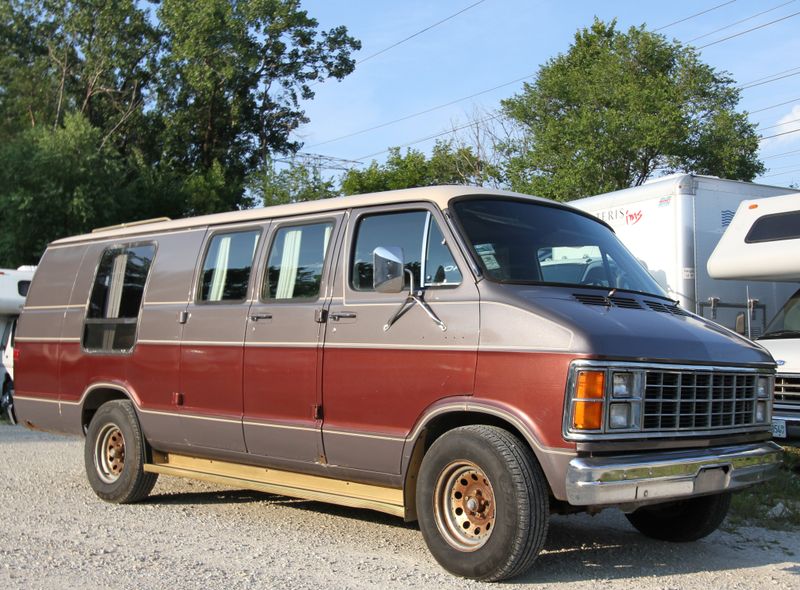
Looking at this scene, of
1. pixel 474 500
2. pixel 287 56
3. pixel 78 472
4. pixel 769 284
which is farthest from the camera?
pixel 287 56

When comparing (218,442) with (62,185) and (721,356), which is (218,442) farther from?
(62,185)

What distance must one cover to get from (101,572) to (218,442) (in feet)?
5.54

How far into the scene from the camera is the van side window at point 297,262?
262 inches

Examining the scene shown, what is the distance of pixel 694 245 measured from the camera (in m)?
11.3

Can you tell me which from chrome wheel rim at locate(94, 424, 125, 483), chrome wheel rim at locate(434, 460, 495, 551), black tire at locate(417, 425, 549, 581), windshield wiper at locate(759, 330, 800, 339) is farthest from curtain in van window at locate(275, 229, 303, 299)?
windshield wiper at locate(759, 330, 800, 339)

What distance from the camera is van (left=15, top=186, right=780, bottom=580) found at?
5164 mm

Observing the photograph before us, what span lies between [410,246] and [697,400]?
208 centimetres

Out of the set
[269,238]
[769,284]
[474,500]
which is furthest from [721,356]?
[769,284]

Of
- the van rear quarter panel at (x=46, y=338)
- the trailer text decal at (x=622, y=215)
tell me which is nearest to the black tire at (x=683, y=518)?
the van rear quarter panel at (x=46, y=338)

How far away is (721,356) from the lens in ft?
18.9

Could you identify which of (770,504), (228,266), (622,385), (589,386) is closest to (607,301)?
(622,385)

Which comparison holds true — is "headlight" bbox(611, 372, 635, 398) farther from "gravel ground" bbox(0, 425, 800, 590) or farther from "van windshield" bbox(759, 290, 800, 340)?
"van windshield" bbox(759, 290, 800, 340)

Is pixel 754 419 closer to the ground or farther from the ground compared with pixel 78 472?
farther from the ground

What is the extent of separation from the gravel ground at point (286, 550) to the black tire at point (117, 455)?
0.14 m
